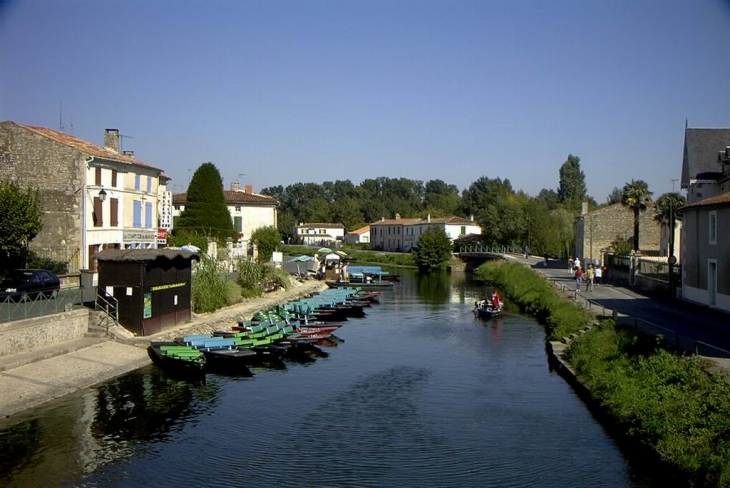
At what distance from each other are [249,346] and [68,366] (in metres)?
7.56

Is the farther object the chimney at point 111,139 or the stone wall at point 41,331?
the chimney at point 111,139

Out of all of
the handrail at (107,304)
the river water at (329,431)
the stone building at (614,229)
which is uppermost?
the stone building at (614,229)

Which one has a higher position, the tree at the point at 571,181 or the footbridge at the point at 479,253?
the tree at the point at 571,181

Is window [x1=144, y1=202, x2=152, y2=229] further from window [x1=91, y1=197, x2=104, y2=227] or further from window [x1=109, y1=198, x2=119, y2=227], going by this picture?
window [x1=91, y1=197, x2=104, y2=227]

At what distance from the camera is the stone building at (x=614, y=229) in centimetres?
7081

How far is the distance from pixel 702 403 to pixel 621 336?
8.93m

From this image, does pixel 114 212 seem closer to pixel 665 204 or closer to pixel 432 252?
pixel 665 204

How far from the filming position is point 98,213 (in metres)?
41.5

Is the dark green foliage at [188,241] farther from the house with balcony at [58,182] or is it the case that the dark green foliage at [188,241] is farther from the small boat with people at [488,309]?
the small boat with people at [488,309]

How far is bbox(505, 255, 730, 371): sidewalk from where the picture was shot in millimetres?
23547

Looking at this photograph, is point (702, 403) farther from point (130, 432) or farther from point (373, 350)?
point (373, 350)

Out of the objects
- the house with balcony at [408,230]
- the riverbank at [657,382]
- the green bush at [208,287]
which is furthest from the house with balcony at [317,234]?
the riverbank at [657,382]

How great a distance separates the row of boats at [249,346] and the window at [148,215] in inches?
433

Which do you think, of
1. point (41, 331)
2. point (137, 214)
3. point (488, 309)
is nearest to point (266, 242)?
point (137, 214)
